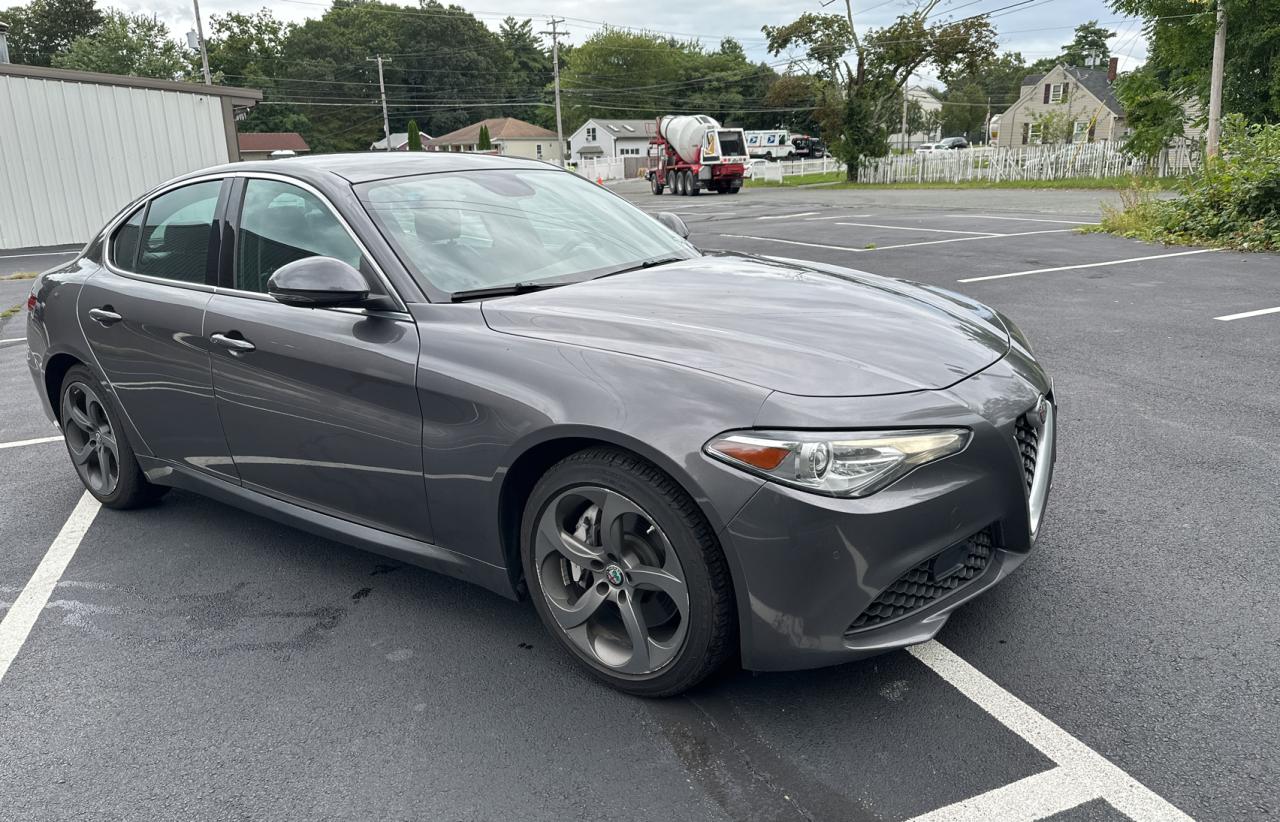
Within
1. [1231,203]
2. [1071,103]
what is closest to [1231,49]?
[1231,203]

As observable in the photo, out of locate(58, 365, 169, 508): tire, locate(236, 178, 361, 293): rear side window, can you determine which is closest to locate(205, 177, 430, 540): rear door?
locate(236, 178, 361, 293): rear side window

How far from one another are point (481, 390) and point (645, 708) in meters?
1.06

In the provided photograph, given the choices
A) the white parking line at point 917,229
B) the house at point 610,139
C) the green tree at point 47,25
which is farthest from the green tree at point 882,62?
the green tree at point 47,25

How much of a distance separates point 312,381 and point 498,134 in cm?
9734

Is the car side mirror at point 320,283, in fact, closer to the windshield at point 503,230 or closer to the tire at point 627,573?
the windshield at point 503,230

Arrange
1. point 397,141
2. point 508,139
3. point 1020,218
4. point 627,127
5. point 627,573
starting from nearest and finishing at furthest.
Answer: point 627,573 → point 1020,218 → point 397,141 → point 508,139 → point 627,127

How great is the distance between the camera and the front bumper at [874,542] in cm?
234

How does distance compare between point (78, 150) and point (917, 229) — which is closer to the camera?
point (917, 229)

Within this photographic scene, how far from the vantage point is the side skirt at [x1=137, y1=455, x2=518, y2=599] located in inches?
119

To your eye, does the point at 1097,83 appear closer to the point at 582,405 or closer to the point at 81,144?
the point at 81,144

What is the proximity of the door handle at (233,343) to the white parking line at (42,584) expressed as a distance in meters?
1.25

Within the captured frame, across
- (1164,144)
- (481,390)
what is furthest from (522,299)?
(1164,144)

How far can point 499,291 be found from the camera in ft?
10.6

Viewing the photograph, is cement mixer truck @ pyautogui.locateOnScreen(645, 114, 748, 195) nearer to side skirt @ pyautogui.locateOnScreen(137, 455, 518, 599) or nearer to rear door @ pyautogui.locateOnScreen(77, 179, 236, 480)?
rear door @ pyautogui.locateOnScreen(77, 179, 236, 480)
